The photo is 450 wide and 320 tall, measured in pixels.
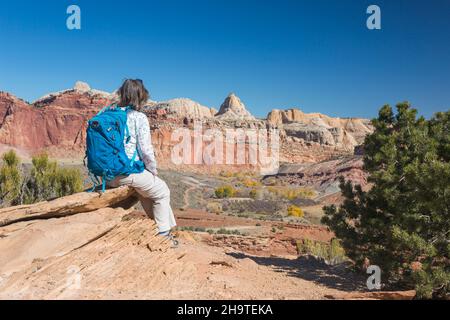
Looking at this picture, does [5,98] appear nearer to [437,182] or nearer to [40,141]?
[40,141]

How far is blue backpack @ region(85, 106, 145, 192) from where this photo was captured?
15.7 feet

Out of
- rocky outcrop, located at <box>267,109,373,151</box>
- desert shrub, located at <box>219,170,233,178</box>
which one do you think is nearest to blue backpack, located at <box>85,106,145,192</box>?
desert shrub, located at <box>219,170,233,178</box>

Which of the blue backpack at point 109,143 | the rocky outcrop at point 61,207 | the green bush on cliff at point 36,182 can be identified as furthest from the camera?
the green bush on cliff at point 36,182

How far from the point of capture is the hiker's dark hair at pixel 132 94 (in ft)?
16.1

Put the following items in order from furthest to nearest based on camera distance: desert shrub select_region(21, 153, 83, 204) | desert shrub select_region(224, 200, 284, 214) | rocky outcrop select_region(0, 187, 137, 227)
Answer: desert shrub select_region(224, 200, 284, 214), desert shrub select_region(21, 153, 83, 204), rocky outcrop select_region(0, 187, 137, 227)

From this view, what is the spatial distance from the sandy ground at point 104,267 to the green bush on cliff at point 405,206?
8.51ft

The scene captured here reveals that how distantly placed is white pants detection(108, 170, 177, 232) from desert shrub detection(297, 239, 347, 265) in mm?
8561

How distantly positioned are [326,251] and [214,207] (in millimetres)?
16652

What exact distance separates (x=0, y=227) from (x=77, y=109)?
222 feet

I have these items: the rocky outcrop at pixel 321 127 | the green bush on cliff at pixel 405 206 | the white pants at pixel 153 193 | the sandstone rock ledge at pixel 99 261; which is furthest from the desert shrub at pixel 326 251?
the rocky outcrop at pixel 321 127

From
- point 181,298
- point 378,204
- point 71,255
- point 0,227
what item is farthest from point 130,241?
point 378,204

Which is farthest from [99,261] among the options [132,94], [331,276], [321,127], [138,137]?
[321,127]

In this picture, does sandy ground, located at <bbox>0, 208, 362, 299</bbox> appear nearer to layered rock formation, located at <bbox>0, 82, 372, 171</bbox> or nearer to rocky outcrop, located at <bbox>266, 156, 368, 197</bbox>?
rocky outcrop, located at <bbox>266, 156, 368, 197</bbox>

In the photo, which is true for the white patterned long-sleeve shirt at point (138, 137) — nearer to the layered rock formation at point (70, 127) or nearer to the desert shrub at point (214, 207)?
the desert shrub at point (214, 207)
